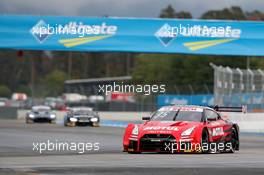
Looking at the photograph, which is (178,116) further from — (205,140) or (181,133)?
(181,133)

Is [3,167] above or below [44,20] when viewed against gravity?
below

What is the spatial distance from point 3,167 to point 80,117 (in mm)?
26814

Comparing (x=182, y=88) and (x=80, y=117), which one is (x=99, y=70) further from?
(x=80, y=117)

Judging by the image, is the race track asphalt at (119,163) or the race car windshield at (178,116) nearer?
the race track asphalt at (119,163)

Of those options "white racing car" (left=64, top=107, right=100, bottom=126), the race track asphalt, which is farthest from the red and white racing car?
"white racing car" (left=64, top=107, right=100, bottom=126)

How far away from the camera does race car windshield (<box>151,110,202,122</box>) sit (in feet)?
64.1

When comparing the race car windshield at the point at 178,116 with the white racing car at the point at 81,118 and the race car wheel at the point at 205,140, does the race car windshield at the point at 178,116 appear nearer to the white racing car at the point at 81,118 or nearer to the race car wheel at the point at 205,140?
the race car wheel at the point at 205,140

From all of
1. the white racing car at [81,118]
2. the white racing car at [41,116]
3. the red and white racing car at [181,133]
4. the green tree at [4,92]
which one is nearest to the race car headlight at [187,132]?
the red and white racing car at [181,133]

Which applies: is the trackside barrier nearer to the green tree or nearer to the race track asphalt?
the race track asphalt

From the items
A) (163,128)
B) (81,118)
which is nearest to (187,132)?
(163,128)

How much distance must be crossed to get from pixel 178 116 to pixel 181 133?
3.52 ft

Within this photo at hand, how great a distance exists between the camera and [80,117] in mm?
41594

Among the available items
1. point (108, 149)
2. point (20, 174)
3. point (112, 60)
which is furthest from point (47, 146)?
point (112, 60)

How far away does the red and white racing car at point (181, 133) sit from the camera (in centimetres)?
1853
